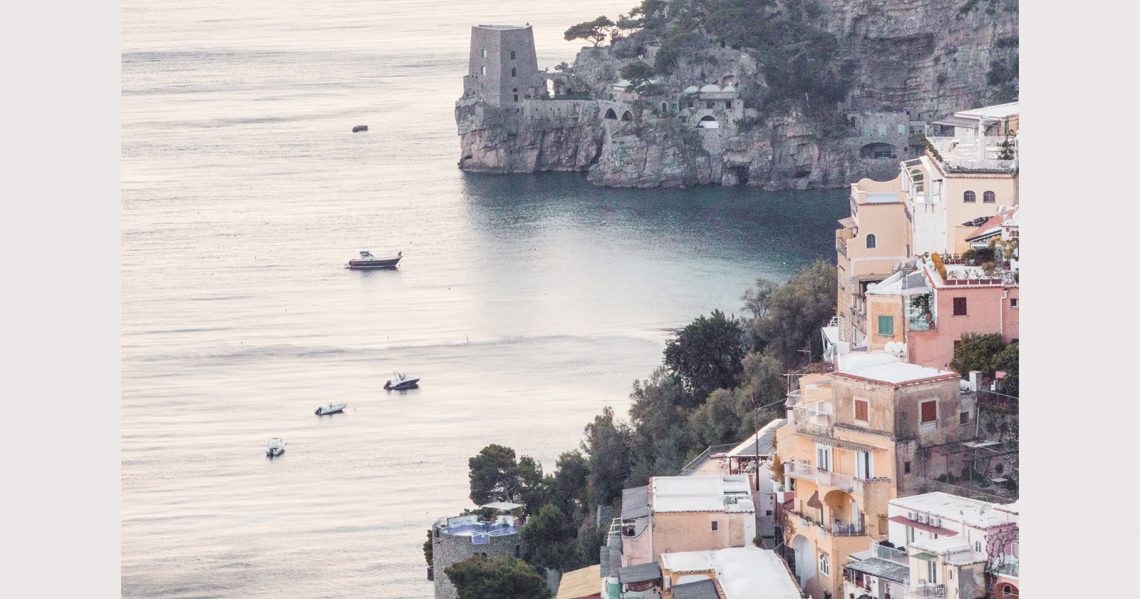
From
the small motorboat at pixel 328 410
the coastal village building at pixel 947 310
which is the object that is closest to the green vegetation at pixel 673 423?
the coastal village building at pixel 947 310

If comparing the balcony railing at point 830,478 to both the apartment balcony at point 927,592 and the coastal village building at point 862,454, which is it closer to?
the coastal village building at point 862,454

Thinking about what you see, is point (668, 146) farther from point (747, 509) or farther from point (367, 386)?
point (747, 509)

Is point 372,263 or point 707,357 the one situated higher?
point 372,263

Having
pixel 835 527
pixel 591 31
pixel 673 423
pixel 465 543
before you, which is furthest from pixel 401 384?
pixel 591 31

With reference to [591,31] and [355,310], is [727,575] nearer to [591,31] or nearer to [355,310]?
[355,310]

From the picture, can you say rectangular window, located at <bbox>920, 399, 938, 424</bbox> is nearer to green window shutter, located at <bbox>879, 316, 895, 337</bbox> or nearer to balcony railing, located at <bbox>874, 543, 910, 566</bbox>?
balcony railing, located at <bbox>874, 543, 910, 566</bbox>
